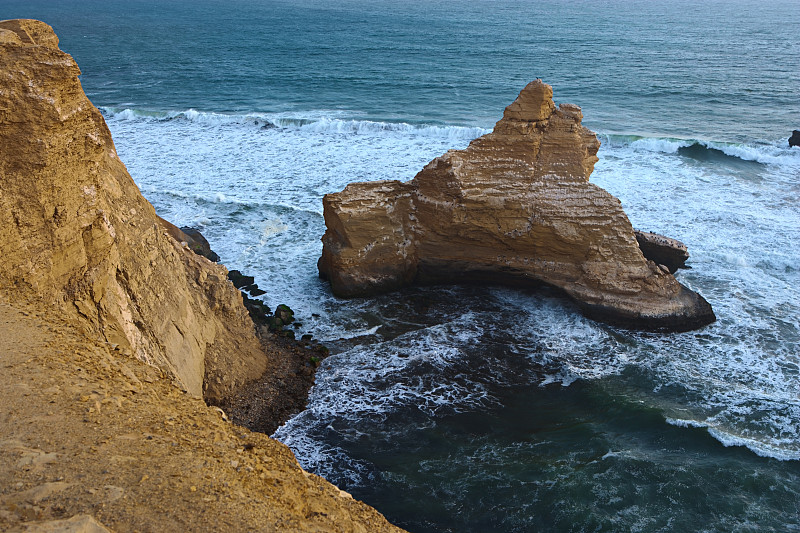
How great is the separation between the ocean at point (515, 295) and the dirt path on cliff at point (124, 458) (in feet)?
13.8

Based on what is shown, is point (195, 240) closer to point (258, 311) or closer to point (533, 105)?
point (258, 311)

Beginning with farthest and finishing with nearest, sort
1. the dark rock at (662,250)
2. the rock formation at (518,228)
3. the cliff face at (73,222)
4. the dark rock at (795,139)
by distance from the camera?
the dark rock at (795,139), the dark rock at (662,250), the rock formation at (518,228), the cliff face at (73,222)

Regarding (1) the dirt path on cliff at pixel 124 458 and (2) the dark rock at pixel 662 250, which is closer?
(1) the dirt path on cliff at pixel 124 458

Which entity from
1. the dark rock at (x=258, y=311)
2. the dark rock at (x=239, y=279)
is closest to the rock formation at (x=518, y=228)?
the dark rock at (x=258, y=311)

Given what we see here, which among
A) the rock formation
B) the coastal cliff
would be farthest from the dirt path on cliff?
the rock formation

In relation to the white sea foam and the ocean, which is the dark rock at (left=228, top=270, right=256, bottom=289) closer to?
the ocean

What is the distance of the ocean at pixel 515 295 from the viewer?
1064 cm

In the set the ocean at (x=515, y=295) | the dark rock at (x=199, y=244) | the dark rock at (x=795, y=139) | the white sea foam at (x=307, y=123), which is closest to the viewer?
the ocean at (x=515, y=295)

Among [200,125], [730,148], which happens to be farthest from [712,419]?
[200,125]

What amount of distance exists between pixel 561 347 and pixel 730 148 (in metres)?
18.6

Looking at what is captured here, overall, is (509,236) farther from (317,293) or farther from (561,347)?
(317,293)

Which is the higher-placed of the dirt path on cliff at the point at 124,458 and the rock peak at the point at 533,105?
the rock peak at the point at 533,105

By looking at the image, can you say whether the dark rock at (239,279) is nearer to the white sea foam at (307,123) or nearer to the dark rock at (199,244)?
the dark rock at (199,244)

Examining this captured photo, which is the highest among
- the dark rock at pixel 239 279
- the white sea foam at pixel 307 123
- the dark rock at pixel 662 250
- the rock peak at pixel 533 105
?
the rock peak at pixel 533 105
